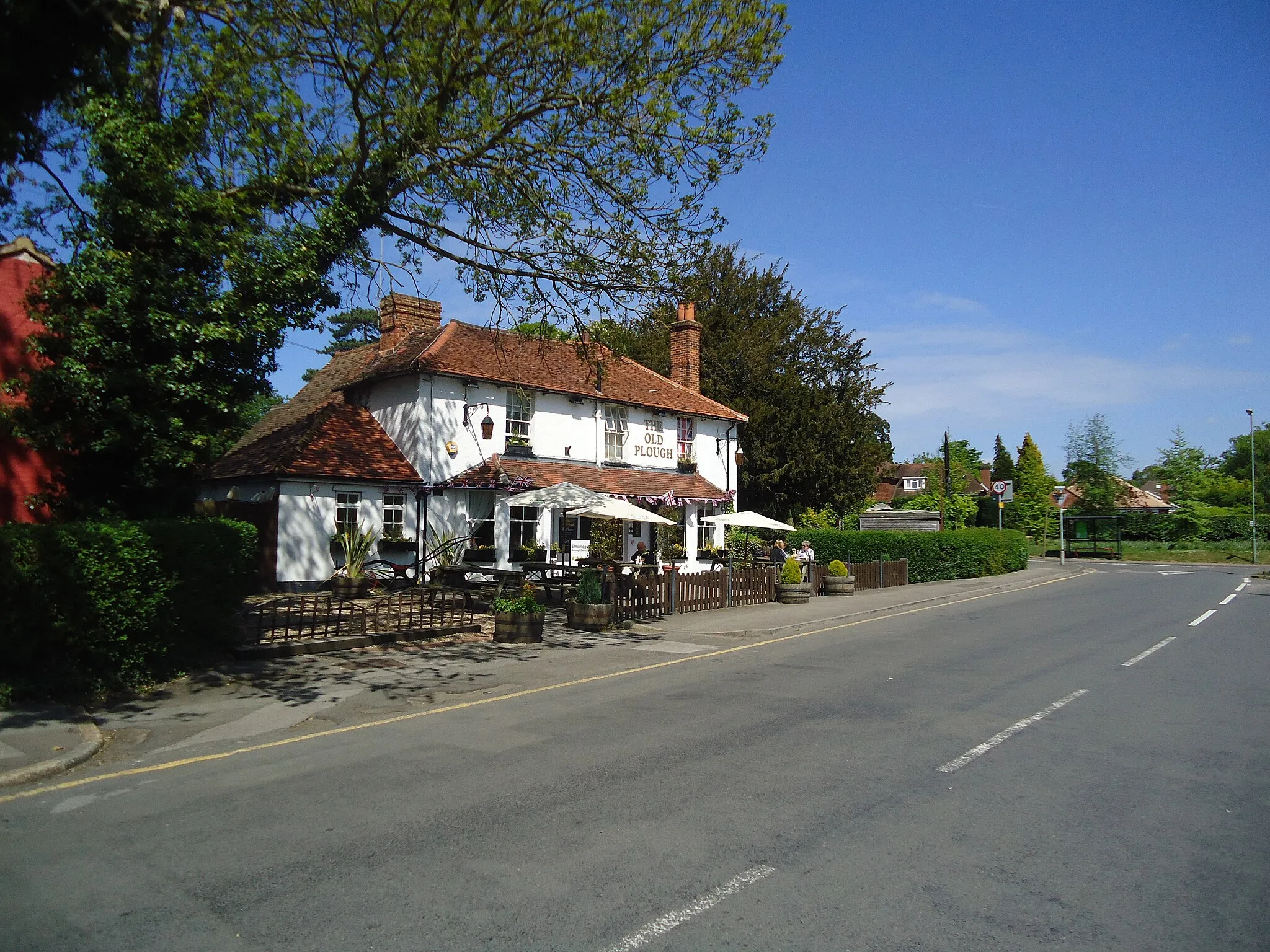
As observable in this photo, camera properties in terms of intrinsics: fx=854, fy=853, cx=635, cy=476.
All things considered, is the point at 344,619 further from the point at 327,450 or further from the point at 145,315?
the point at 327,450

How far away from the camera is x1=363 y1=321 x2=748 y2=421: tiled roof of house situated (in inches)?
955

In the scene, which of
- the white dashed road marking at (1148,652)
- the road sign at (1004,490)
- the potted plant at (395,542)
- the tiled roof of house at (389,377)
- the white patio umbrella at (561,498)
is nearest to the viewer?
the white dashed road marking at (1148,652)

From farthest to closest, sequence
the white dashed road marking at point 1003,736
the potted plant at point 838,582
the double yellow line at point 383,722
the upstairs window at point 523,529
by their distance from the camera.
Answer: the upstairs window at point 523,529 → the potted plant at point 838,582 → the white dashed road marking at point 1003,736 → the double yellow line at point 383,722

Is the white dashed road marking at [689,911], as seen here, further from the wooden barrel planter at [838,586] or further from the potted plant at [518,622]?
the wooden barrel planter at [838,586]

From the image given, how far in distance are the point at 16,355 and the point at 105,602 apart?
7.78 m

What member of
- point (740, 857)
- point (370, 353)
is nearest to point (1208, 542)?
point (370, 353)

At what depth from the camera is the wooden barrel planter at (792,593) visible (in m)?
21.6

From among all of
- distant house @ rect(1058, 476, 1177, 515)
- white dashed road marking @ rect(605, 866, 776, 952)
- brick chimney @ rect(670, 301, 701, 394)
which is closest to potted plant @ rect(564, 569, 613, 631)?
white dashed road marking @ rect(605, 866, 776, 952)

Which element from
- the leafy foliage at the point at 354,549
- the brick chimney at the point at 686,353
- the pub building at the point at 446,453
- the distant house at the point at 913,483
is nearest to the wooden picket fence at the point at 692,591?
the pub building at the point at 446,453

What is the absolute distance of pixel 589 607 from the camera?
52.8 feet

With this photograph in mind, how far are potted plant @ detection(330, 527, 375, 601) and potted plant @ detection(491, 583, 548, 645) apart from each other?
7513 millimetres

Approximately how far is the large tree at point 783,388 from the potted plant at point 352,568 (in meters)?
19.7

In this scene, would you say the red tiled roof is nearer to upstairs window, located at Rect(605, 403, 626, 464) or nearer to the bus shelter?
upstairs window, located at Rect(605, 403, 626, 464)

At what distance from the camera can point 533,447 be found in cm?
2611
